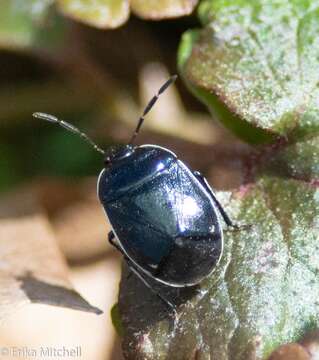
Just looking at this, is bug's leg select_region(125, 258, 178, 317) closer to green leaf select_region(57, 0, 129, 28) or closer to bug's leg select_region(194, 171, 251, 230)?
bug's leg select_region(194, 171, 251, 230)

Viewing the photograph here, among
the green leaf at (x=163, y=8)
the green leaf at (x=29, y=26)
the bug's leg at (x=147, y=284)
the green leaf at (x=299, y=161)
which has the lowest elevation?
the bug's leg at (x=147, y=284)

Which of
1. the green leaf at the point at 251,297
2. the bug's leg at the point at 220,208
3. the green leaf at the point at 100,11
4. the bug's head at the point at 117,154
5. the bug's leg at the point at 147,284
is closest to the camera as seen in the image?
the green leaf at the point at 251,297

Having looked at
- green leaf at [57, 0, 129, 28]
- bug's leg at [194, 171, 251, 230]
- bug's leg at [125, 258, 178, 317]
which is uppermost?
green leaf at [57, 0, 129, 28]

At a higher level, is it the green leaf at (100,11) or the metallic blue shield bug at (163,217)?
the green leaf at (100,11)

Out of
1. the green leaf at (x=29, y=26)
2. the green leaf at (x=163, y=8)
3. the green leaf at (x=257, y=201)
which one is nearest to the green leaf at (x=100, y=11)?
the green leaf at (x=163, y=8)

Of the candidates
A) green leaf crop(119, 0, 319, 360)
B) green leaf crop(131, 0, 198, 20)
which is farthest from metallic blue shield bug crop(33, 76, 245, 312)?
green leaf crop(131, 0, 198, 20)

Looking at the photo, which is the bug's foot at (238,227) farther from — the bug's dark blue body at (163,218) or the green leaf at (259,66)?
the green leaf at (259,66)

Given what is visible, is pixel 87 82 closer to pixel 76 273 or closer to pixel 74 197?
pixel 74 197

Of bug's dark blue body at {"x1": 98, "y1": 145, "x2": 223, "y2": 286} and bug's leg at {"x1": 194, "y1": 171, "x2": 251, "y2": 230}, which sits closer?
bug's dark blue body at {"x1": 98, "y1": 145, "x2": 223, "y2": 286}
